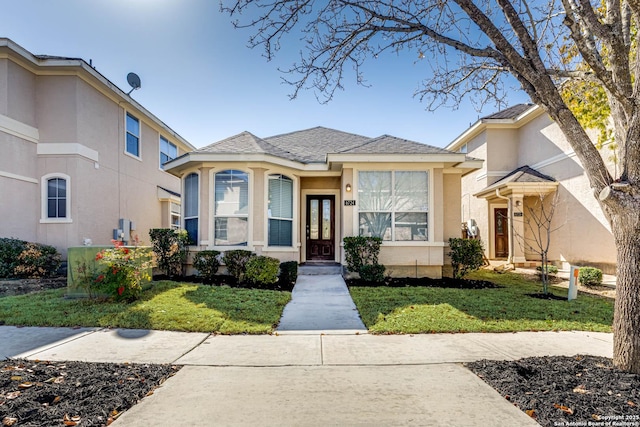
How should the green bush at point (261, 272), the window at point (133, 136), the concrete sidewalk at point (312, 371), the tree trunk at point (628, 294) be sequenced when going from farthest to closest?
1. the window at point (133, 136)
2. the green bush at point (261, 272)
3. the tree trunk at point (628, 294)
4. the concrete sidewalk at point (312, 371)

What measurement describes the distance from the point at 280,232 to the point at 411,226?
12.8 ft

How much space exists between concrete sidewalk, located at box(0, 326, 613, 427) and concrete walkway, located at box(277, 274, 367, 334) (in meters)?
0.43

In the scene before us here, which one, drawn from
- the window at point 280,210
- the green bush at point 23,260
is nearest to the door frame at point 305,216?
the window at point 280,210

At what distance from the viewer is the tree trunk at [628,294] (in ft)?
11.0

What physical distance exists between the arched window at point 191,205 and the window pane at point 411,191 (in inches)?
234

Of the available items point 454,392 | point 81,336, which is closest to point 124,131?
point 81,336

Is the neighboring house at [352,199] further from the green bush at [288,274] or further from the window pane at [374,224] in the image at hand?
the green bush at [288,274]

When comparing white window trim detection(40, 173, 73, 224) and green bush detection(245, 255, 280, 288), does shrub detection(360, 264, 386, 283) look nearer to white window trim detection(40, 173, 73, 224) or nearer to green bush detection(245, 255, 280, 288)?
green bush detection(245, 255, 280, 288)

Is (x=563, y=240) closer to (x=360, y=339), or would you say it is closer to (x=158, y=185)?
(x=360, y=339)

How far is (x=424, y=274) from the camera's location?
380 inches

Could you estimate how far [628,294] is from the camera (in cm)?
342

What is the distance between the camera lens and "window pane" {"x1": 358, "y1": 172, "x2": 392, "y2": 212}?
960cm

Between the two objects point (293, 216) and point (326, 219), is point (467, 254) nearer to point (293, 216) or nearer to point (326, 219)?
point (326, 219)

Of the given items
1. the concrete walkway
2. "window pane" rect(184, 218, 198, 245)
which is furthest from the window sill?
the concrete walkway
